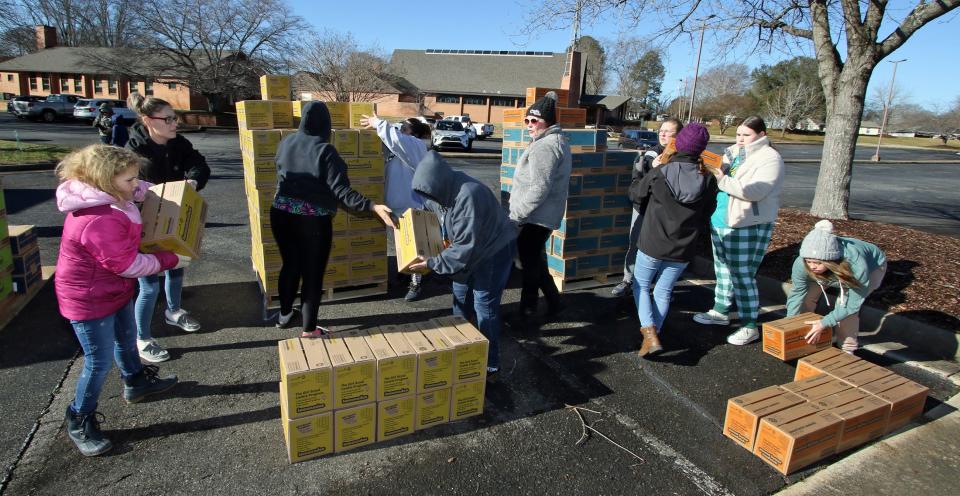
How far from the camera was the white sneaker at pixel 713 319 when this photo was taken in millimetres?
5406

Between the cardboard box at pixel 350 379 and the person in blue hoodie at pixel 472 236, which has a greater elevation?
the person in blue hoodie at pixel 472 236

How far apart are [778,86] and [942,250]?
6476 cm

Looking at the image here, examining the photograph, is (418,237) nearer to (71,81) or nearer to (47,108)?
(47,108)

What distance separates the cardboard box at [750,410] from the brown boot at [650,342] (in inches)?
36.5

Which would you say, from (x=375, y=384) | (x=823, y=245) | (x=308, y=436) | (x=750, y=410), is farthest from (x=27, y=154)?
(x=823, y=245)

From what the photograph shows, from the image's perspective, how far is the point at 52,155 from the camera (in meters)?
15.3

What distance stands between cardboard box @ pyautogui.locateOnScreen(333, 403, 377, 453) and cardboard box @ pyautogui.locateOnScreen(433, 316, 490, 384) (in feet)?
1.92

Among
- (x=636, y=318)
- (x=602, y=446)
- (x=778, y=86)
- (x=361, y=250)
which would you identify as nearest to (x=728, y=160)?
(x=636, y=318)

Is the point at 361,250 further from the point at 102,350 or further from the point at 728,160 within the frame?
the point at 728,160

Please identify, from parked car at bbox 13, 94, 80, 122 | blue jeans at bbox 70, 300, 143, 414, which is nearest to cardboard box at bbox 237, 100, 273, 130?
blue jeans at bbox 70, 300, 143, 414

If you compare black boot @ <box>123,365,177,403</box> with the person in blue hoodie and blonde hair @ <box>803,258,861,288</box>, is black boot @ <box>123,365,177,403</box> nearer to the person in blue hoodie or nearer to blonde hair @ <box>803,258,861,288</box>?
the person in blue hoodie

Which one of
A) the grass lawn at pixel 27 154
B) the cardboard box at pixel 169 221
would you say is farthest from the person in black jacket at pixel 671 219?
the grass lawn at pixel 27 154

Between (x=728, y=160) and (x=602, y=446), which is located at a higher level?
(x=728, y=160)

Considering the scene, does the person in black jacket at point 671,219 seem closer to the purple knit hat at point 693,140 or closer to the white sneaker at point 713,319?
the purple knit hat at point 693,140
